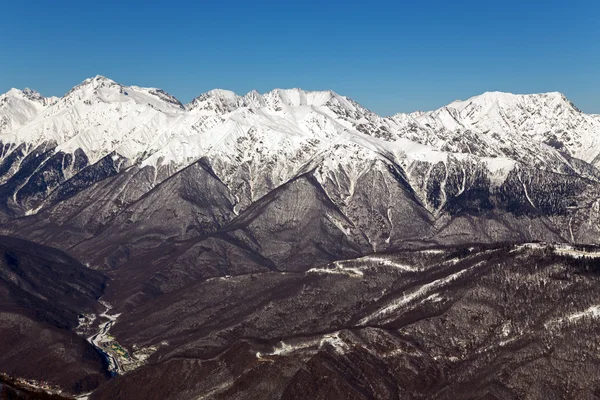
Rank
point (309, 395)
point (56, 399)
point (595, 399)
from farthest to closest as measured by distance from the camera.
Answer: point (309, 395) < point (595, 399) < point (56, 399)

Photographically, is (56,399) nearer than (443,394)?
Yes

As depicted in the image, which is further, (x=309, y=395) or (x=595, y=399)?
(x=309, y=395)

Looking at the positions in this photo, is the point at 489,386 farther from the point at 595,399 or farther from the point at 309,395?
the point at 309,395

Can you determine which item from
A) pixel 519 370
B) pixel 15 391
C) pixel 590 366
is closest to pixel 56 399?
pixel 15 391

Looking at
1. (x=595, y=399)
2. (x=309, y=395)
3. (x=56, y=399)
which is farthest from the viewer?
(x=309, y=395)

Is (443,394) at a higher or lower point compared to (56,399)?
lower

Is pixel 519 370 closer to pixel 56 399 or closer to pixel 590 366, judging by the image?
pixel 590 366

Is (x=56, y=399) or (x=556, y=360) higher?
(x=56, y=399)

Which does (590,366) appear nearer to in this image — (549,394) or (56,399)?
(549,394)

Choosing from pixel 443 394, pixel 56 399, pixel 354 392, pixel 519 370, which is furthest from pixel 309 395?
pixel 56 399
